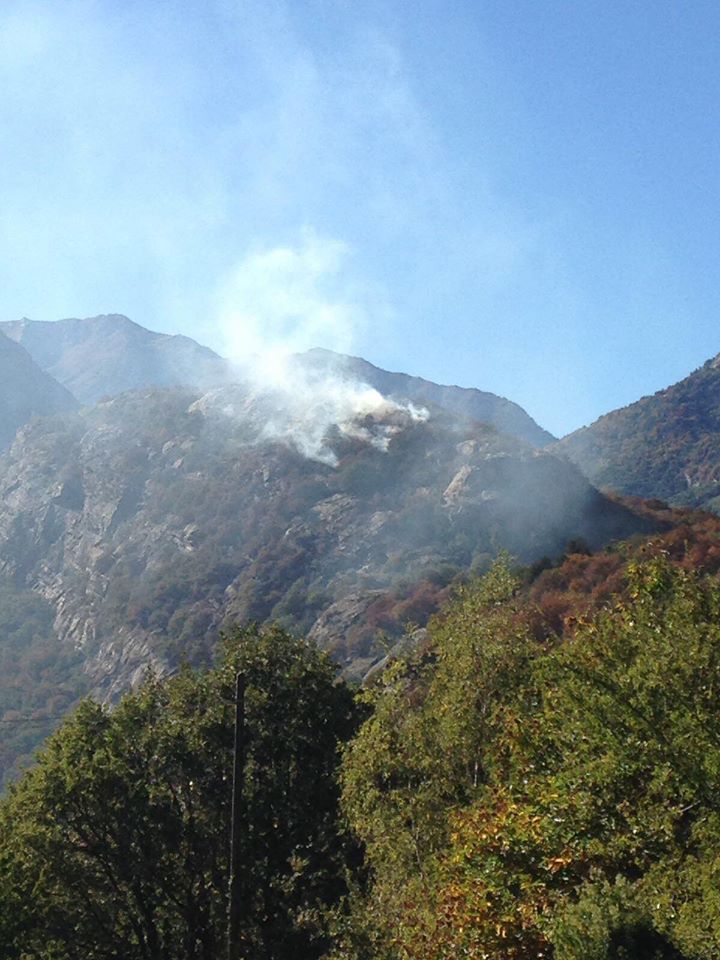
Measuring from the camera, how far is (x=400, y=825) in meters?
19.2

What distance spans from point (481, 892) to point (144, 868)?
54.0ft

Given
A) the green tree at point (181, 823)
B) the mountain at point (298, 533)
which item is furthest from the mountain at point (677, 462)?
the green tree at point (181, 823)

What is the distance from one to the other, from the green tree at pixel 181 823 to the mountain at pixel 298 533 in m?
83.1

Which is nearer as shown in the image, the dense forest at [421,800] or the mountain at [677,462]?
the dense forest at [421,800]

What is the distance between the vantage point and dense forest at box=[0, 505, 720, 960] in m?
12.3

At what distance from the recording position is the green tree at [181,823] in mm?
25984

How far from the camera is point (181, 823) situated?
27.4 m

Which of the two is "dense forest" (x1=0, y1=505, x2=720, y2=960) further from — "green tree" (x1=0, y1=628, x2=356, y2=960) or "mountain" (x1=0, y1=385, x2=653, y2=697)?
"mountain" (x1=0, y1=385, x2=653, y2=697)

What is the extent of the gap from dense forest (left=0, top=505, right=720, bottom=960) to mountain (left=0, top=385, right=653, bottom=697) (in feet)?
275

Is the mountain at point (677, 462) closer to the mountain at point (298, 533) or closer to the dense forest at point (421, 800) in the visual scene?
the mountain at point (298, 533)

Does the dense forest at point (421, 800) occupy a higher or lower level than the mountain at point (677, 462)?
lower

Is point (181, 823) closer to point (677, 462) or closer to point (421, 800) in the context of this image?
point (421, 800)

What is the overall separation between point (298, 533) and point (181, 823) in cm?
13508

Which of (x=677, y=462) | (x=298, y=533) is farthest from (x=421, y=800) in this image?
(x=677, y=462)
